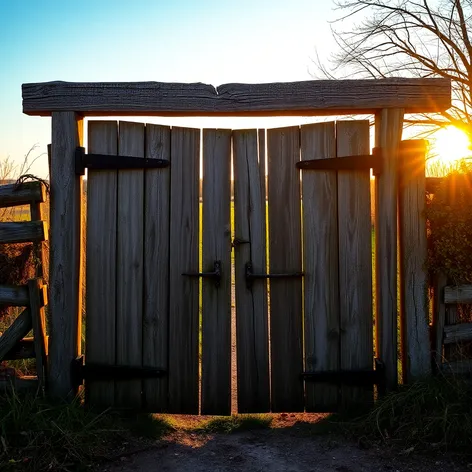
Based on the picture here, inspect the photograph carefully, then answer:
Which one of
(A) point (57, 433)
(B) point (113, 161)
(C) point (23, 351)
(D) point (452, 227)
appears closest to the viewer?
(A) point (57, 433)

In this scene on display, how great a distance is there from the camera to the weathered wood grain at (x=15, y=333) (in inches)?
158

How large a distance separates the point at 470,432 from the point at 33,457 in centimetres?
268

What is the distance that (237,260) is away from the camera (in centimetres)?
406

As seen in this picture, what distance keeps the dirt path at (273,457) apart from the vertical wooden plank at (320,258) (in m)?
0.46

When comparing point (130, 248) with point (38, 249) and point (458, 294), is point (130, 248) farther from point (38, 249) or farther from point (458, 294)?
point (458, 294)

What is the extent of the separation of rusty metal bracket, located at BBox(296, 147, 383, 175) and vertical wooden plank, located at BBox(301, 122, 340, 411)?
0.05 metres

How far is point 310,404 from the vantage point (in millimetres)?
4055

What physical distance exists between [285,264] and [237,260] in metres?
0.36

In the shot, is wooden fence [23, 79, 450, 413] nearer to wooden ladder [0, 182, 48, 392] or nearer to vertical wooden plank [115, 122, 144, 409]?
vertical wooden plank [115, 122, 144, 409]

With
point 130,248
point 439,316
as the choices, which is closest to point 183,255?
point 130,248

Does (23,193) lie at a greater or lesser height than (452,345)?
greater

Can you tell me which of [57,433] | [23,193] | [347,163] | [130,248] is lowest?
[57,433]

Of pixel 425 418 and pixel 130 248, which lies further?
pixel 130 248

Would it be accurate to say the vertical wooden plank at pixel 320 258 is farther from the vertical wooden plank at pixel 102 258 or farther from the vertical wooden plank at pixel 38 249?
the vertical wooden plank at pixel 38 249
